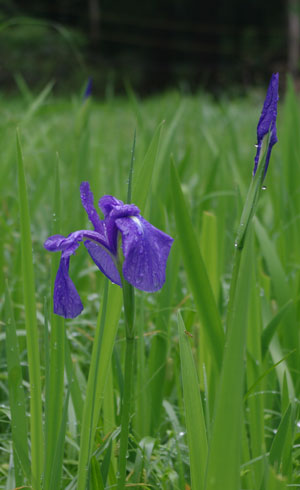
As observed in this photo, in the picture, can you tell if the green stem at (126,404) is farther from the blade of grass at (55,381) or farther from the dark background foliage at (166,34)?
the dark background foliage at (166,34)

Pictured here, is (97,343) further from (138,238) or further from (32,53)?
(32,53)

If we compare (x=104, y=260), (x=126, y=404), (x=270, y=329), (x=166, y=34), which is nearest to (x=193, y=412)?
(x=126, y=404)

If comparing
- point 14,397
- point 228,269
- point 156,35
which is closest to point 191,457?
point 14,397

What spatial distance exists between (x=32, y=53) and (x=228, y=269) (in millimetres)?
13112

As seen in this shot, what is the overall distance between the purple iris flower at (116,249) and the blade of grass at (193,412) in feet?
0.32

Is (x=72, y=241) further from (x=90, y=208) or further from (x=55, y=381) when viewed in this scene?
(x=55, y=381)

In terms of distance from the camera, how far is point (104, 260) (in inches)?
20.8

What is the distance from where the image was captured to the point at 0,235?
4.36 ft

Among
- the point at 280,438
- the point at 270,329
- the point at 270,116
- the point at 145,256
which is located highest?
the point at 270,116

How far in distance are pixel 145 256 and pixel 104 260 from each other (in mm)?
96

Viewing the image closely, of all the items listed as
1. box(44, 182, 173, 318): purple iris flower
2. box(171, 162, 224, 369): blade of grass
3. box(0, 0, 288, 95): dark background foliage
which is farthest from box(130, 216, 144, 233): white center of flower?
box(0, 0, 288, 95): dark background foliage

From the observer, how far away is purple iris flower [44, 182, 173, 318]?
1.44 feet

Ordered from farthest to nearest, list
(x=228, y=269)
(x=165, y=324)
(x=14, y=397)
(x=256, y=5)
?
(x=256, y=5), (x=228, y=269), (x=165, y=324), (x=14, y=397)

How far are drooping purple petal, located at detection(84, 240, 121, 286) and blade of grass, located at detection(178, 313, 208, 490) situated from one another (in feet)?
0.28
